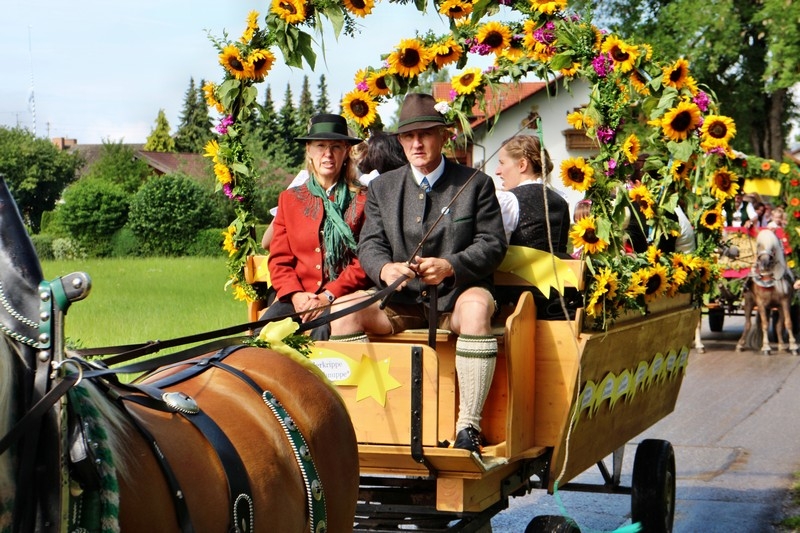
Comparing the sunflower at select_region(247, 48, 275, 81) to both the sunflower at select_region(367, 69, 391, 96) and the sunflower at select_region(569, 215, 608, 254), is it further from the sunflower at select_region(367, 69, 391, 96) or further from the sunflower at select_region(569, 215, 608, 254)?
the sunflower at select_region(569, 215, 608, 254)

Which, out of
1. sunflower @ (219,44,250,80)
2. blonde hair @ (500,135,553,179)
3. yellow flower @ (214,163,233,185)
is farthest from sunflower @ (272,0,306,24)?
blonde hair @ (500,135,553,179)

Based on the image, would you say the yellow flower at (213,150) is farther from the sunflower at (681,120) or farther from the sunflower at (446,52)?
the sunflower at (681,120)

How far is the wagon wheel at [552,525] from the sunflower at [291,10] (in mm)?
2696

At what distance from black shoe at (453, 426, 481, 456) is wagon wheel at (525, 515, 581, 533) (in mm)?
542

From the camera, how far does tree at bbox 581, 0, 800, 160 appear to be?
23.4 metres

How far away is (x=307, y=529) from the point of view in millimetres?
A: 3309

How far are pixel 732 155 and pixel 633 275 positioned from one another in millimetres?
1487

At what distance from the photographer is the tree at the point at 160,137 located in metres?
85.8

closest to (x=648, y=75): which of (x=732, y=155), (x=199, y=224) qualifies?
(x=732, y=155)

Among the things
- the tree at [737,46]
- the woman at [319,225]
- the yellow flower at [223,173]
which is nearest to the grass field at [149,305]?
the yellow flower at [223,173]

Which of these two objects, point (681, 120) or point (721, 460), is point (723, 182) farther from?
point (721, 460)

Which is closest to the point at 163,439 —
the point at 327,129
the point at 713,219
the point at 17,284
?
the point at 17,284

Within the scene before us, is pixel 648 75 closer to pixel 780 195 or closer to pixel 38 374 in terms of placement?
pixel 38 374

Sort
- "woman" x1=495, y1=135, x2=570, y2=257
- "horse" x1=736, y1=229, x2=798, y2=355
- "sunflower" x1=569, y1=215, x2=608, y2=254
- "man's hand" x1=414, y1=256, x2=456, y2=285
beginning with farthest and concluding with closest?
1. "horse" x1=736, y1=229, x2=798, y2=355
2. "woman" x1=495, y1=135, x2=570, y2=257
3. "sunflower" x1=569, y1=215, x2=608, y2=254
4. "man's hand" x1=414, y1=256, x2=456, y2=285
